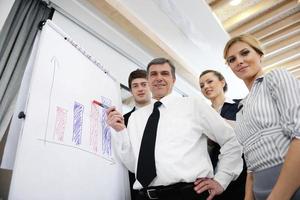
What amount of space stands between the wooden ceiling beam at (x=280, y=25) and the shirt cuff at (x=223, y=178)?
7.60 ft

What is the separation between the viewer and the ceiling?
8.18 ft

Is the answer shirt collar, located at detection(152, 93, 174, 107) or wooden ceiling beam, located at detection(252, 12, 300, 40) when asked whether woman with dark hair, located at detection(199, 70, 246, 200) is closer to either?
shirt collar, located at detection(152, 93, 174, 107)

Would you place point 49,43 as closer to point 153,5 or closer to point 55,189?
point 55,189

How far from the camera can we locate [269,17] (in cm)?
265

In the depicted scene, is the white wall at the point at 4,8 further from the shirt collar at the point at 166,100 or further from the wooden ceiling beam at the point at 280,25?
the wooden ceiling beam at the point at 280,25

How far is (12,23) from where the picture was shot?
70.9 inches

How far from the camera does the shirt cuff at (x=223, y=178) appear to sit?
→ 1.18 metres

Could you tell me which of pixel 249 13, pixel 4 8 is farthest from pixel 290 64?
pixel 4 8

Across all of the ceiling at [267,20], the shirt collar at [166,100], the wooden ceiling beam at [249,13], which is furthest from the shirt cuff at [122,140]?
the wooden ceiling beam at [249,13]

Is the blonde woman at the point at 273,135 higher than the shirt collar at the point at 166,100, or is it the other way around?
the shirt collar at the point at 166,100

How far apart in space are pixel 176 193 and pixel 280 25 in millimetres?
2627

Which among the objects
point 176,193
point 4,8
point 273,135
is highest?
point 4,8

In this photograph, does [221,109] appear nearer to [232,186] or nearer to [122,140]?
[232,186]

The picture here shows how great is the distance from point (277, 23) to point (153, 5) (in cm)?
158
